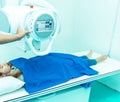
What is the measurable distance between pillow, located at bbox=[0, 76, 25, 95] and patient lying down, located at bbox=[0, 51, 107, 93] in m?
0.07

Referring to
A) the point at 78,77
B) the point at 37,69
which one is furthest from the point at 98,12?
the point at 37,69

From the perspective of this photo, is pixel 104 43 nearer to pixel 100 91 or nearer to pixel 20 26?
pixel 100 91

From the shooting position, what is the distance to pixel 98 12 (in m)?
2.57

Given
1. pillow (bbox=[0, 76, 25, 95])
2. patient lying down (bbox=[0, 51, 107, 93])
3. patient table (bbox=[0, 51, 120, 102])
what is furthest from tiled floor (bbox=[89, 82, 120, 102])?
pillow (bbox=[0, 76, 25, 95])

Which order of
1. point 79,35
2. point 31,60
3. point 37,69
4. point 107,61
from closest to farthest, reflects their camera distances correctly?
point 37,69
point 31,60
point 107,61
point 79,35

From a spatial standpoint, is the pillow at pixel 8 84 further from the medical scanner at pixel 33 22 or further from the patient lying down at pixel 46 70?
the medical scanner at pixel 33 22

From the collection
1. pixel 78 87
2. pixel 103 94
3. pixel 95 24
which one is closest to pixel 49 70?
pixel 78 87

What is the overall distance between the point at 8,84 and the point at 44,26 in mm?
461

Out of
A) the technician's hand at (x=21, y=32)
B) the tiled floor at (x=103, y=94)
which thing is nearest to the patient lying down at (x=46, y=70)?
the technician's hand at (x=21, y=32)

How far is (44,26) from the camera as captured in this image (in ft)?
5.01

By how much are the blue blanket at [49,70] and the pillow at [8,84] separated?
7 centimetres

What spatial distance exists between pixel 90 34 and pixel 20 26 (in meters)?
1.37

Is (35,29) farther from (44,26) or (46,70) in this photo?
(46,70)

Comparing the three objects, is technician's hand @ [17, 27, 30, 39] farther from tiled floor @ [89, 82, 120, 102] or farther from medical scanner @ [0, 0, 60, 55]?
tiled floor @ [89, 82, 120, 102]
